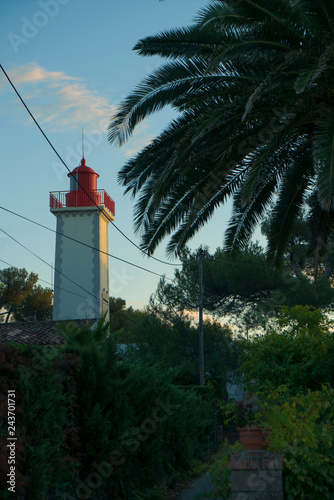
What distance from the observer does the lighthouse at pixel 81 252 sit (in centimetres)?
2862

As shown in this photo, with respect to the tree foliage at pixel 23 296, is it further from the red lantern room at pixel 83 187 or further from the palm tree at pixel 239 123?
the palm tree at pixel 239 123

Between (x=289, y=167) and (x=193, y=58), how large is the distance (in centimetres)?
296

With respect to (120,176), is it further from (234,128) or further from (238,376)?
(238,376)

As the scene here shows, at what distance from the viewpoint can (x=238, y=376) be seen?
3181 cm

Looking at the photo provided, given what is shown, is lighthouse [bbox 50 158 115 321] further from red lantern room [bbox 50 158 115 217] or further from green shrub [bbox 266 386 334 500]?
green shrub [bbox 266 386 334 500]

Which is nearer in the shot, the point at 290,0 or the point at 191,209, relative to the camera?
the point at 290,0

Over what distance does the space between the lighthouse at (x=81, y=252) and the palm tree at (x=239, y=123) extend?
17245mm

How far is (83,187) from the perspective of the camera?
94.9 ft

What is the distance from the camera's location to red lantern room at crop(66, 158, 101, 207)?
93.4 ft

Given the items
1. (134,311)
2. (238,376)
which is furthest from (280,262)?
(134,311)

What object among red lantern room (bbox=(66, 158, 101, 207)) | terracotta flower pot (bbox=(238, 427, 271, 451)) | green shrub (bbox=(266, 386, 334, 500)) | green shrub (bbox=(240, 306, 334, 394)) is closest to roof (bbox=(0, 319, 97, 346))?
red lantern room (bbox=(66, 158, 101, 207))

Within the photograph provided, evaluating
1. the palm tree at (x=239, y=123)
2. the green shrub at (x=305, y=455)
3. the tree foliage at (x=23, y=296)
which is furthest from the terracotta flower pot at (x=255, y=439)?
the tree foliage at (x=23, y=296)

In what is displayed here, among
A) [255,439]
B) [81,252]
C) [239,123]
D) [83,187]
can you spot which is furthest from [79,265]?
[255,439]

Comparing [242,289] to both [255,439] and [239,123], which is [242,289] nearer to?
[239,123]
